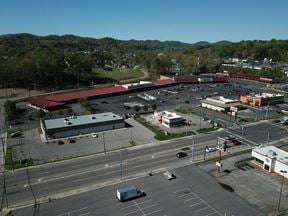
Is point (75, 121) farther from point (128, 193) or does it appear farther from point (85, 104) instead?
point (128, 193)

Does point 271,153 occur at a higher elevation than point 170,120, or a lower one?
higher

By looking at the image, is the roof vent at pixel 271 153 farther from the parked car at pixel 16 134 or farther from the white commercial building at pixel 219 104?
the parked car at pixel 16 134

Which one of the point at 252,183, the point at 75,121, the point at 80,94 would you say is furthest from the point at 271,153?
the point at 80,94

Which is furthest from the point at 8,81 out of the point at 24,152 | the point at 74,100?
the point at 24,152

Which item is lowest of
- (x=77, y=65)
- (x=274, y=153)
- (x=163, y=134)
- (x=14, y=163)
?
(x=14, y=163)

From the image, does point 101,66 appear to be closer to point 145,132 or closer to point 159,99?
point 159,99

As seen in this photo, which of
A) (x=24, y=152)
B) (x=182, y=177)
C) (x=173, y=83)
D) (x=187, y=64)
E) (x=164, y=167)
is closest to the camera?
(x=182, y=177)
